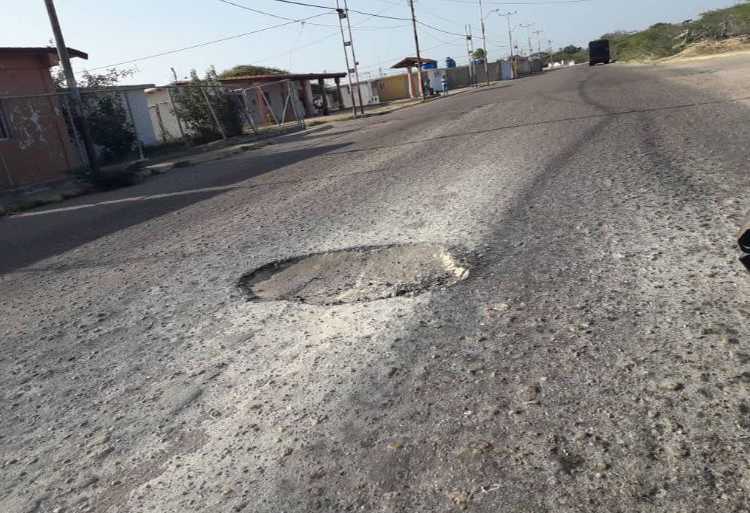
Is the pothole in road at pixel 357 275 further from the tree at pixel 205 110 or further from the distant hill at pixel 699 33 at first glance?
the distant hill at pixel 699 33

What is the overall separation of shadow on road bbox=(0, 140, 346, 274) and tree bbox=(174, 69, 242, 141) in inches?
373

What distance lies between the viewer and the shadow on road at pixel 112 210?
286 inches

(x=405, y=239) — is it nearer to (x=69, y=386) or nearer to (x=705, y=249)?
(x=705, y=249)

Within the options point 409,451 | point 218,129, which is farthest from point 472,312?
point 218,129

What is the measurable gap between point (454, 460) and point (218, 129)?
23.1 meters

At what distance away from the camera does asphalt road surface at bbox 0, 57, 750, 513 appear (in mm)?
2115

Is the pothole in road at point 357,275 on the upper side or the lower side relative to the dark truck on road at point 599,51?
lower

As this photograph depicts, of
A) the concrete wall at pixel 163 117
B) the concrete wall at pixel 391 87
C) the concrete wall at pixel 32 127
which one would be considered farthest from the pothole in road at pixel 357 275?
the concrete wall at pixel 391 87

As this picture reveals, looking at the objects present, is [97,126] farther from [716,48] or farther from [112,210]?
[716,48]

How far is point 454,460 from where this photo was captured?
2174mm

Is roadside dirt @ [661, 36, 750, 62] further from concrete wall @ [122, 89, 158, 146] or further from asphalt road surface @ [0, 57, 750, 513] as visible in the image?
asphalt road surface @ [0, 57, 750, 513]

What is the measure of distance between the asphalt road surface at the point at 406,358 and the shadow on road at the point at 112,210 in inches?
33.9

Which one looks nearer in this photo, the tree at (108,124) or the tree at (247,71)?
→ the tree at (108,124)

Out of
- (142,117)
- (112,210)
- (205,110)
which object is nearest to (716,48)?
(205,110)
